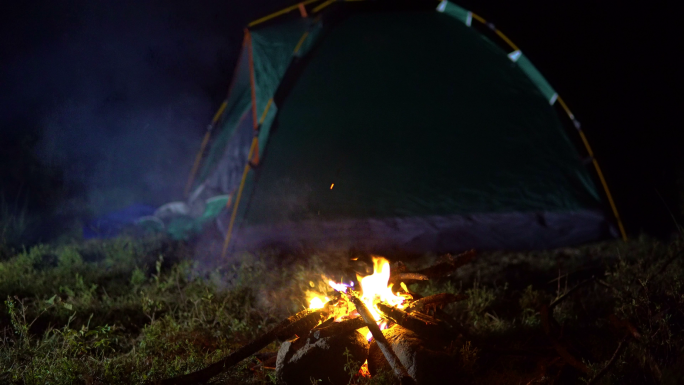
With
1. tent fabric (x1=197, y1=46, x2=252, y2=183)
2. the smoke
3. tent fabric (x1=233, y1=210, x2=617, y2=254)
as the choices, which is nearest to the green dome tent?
tent fabric (x1=233, y1=210, x2=617, y2=254)

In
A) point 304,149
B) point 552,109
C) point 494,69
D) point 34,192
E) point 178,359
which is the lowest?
point 34,192

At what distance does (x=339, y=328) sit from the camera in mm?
2299

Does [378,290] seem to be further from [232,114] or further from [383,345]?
[232,114]

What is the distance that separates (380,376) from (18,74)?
7521 mm

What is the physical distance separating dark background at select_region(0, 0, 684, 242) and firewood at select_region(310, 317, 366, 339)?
347cm

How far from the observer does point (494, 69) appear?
4.82m

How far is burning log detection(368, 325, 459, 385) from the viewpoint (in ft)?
6.86

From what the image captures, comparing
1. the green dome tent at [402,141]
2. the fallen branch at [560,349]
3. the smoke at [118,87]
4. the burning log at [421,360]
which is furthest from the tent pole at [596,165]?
the smoke at [118,87]

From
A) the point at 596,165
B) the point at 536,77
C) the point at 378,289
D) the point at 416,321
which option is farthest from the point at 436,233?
the point at 416,321

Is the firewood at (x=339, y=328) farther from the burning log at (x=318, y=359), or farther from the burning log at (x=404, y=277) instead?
the burning log at (x=404, y=277)

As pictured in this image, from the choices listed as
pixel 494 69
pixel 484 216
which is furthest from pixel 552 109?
pixel 484 216

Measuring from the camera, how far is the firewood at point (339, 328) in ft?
7.47

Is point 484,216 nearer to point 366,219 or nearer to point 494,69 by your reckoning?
point 366,219

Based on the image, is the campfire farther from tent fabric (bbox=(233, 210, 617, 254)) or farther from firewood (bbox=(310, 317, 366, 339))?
tent fabric (bbox=(233, 210, 617, 254))
